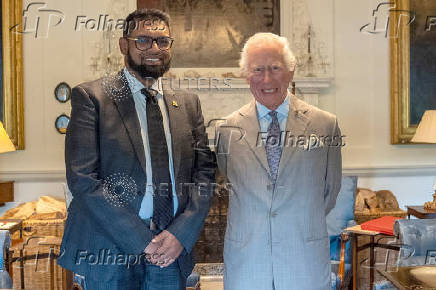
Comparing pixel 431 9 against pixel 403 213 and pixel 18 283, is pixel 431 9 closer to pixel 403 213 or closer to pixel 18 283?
pixel 403 213

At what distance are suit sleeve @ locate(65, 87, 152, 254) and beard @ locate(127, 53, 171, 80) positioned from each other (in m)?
0.26

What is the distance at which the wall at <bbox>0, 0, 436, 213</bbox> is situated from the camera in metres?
5.86

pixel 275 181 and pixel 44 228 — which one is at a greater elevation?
pixel 275 181

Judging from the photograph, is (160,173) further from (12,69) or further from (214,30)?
(12,69)

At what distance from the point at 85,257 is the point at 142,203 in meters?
0.33

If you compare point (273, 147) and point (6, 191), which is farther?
point (6, 191)

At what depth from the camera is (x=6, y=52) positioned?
5.75 metres

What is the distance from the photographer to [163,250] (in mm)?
2070

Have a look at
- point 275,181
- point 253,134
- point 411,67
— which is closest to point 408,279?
point 275,181

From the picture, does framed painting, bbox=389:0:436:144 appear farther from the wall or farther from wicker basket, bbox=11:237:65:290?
wicker basket, bbox=11:237:65:290

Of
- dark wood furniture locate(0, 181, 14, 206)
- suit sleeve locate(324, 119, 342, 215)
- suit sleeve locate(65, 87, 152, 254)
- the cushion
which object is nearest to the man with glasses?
suit sleeve locate(65, 87, 152, 254)

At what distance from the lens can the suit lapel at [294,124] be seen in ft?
7.19

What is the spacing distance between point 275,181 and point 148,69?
0.75m

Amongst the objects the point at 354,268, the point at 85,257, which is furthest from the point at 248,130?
the point at 354,268
